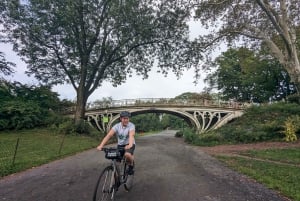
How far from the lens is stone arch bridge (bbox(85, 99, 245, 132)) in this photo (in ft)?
117

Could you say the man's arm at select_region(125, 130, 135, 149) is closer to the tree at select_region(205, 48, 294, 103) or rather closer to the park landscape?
the park landscape

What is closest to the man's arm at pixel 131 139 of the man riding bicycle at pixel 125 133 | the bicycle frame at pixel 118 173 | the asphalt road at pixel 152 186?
the man riding bicycle at pixel 125 133

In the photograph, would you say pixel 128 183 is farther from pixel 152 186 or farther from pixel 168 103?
pixel 168 103

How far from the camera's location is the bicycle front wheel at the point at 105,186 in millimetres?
4410

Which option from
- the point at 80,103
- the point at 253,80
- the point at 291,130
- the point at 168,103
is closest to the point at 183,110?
the point at 168,103

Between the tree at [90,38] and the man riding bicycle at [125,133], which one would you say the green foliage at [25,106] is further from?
the man riding bicycle at [125,133]

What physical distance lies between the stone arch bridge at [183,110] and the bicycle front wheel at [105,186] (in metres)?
30.4

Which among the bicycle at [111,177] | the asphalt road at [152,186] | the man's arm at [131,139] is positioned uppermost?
the man's arm at [131,139]

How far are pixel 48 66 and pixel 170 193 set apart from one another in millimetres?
23033

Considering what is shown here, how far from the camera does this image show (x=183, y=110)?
122 feet

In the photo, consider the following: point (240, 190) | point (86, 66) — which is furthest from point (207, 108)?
point (240, 190)

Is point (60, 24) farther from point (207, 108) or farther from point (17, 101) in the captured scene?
point (207, 108)

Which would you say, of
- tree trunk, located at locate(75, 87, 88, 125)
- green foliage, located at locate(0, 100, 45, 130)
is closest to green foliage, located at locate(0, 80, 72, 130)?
green foliage, located at locate(0, 100, 45, 130)

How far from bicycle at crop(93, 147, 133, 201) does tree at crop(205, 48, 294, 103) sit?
95.0 feet
